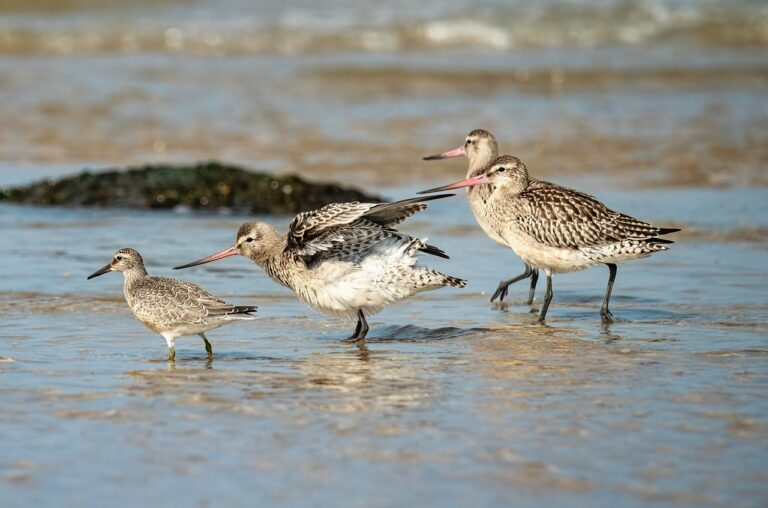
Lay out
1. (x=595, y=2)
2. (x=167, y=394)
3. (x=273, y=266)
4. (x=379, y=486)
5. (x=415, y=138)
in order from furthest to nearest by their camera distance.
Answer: (x=595, y=2) < (x=415, y=138) < (x=273, y=266) < (x=167, y=394) < (x=379, y=486)

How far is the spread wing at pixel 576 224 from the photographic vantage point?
8.15 m

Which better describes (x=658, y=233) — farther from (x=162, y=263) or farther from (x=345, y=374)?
(x=162, y=263)

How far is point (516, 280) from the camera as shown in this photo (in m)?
8.70

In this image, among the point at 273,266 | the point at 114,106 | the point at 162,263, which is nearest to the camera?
the point at 273,266

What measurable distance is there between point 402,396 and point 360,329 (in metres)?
1.69

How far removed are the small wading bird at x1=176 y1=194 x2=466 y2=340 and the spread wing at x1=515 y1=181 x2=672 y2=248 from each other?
964mm

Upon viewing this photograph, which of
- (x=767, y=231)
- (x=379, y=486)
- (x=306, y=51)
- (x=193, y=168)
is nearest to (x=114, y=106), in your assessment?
(x=193, y=168)

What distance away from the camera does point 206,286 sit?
879 centimetres

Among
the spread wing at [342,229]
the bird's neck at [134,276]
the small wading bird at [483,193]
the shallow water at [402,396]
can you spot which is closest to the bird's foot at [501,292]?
the small wading bird at [483,193]

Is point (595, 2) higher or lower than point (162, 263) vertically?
higher

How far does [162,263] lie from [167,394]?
3.68 meters

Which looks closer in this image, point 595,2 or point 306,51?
point 306,51

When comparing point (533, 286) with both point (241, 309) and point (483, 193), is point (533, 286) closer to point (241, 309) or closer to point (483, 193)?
point (483, 193)

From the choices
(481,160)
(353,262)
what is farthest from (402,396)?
(481,160)
